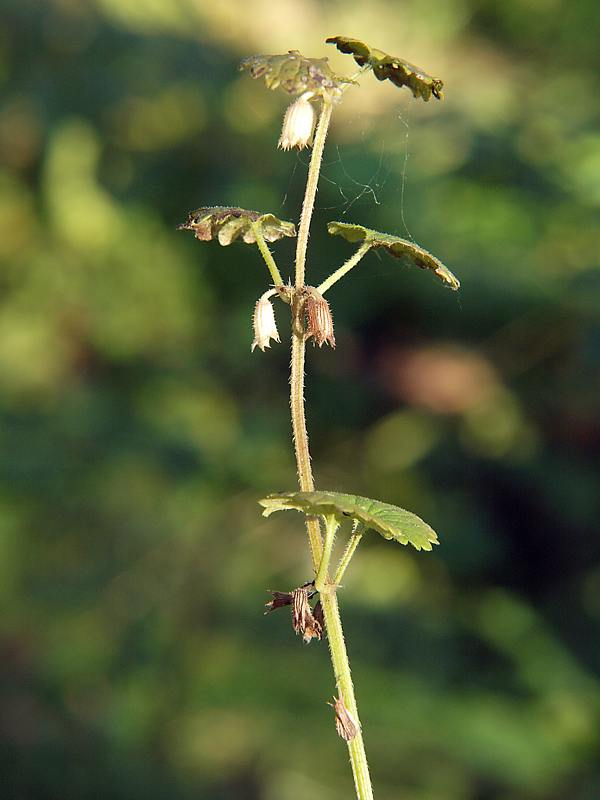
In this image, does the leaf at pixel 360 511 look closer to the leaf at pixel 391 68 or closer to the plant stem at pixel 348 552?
the plant stem at pixel 348 552

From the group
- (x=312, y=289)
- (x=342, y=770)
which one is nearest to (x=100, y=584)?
(x=342, y=770)

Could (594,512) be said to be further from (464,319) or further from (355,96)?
(355,96)

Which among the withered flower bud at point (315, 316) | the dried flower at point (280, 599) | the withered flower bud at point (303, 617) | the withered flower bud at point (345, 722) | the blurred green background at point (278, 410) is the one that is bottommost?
the withered flower bud at point (345, 722)

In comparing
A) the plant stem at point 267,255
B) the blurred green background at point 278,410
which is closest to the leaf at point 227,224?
the plant stem at point 267,255

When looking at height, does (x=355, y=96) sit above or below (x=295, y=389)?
above

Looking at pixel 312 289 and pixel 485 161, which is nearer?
pixel 312 289

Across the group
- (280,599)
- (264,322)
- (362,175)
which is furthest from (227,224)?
(362,175)
